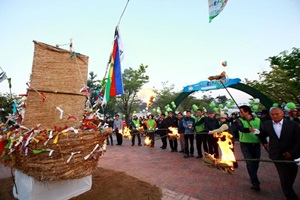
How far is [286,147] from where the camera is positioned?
3301 millimetres

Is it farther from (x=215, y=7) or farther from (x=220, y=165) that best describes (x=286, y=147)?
(x=215, y=7)

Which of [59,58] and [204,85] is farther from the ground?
[204,85]

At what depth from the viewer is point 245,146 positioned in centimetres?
452

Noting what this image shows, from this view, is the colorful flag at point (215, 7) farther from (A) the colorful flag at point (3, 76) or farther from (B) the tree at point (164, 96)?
(B) the tree at point (164, 96)

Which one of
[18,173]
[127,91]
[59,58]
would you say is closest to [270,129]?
[59,58]

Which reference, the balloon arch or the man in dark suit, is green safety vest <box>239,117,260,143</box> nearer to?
the man in dark suit

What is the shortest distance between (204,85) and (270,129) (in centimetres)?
969

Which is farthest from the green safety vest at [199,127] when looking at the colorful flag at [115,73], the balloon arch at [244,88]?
the colorful flag at [115,73]

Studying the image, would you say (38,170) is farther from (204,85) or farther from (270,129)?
(204,85)

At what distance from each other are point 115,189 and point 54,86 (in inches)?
98.5

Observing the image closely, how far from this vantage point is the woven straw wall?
302cm

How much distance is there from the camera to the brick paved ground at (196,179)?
4008 mm

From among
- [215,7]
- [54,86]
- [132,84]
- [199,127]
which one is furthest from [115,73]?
[132,84]

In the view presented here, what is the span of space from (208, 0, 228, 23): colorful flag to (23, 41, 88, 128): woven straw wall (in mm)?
2795
